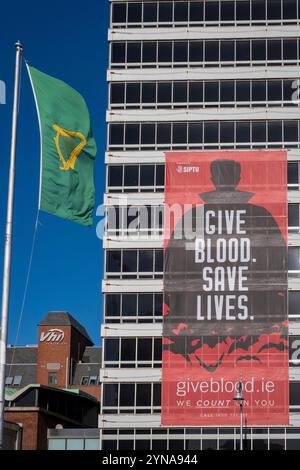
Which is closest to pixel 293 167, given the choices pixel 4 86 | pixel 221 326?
pixel 221 326

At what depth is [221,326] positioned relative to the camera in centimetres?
6800

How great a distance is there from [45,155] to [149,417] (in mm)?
36249

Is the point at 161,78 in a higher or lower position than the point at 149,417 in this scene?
higher

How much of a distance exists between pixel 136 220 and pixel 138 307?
644cm

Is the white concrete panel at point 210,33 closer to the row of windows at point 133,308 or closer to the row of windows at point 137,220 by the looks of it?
→ the row of windows at point 137,220

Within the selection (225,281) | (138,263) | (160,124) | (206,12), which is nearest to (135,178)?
(160,124)

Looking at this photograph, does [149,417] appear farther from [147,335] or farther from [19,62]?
[19,62]

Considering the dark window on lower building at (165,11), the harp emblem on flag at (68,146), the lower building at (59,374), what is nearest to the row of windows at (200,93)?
the dark window on lower building at (165,11)

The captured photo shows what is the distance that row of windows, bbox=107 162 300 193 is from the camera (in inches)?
2803

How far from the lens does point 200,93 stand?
2864 inches

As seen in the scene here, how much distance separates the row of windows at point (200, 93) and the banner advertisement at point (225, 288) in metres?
4.22

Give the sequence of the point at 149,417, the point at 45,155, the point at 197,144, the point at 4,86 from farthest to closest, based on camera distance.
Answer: the point at 197,144 < the point at 149,417 < the point at 4,86 < the point at 45,155

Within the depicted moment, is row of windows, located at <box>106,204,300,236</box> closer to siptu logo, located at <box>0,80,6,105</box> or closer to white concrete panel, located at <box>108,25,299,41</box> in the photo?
white concrete panel, located at <box>108,25,299,41</box>

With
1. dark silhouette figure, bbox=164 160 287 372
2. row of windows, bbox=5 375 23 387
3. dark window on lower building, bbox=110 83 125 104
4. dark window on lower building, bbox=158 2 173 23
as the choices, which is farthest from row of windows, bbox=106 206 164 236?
row of windows, bbox=5 375 23 387
